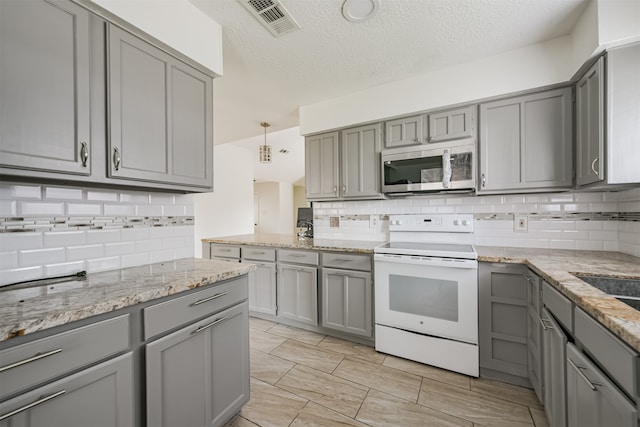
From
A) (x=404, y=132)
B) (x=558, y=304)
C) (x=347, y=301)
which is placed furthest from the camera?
(x=404, y=132)

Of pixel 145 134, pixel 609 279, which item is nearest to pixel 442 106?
pixel 609 279

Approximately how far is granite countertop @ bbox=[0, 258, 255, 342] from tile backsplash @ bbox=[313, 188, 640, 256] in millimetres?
2002

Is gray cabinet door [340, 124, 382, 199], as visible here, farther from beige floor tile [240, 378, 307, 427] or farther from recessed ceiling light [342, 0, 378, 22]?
beige floor tile [240, 378, 307, 427]

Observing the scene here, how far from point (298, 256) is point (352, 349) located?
1025 mm

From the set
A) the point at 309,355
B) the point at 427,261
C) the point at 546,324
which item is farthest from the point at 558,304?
the point at 309,355

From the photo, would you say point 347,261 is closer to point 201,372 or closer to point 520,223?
point 201,372

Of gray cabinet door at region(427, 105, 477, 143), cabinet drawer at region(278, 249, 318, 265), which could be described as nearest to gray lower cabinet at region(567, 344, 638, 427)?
gray cabinet door at region(427, 105, 477, 143)

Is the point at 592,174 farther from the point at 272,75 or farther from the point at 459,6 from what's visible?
the point at 272,75

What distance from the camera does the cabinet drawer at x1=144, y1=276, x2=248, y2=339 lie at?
3.61 ft

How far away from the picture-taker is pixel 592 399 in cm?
89

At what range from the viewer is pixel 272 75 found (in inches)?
97.7

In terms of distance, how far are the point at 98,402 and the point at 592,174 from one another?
9.50 feet

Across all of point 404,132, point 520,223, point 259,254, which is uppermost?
point 404,132

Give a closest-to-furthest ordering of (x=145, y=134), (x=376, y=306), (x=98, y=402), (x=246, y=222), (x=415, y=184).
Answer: (x=98, y=402), (x=145, y=134), (x=376, y=306), (x=415, y=184), (x=246, y=222)
